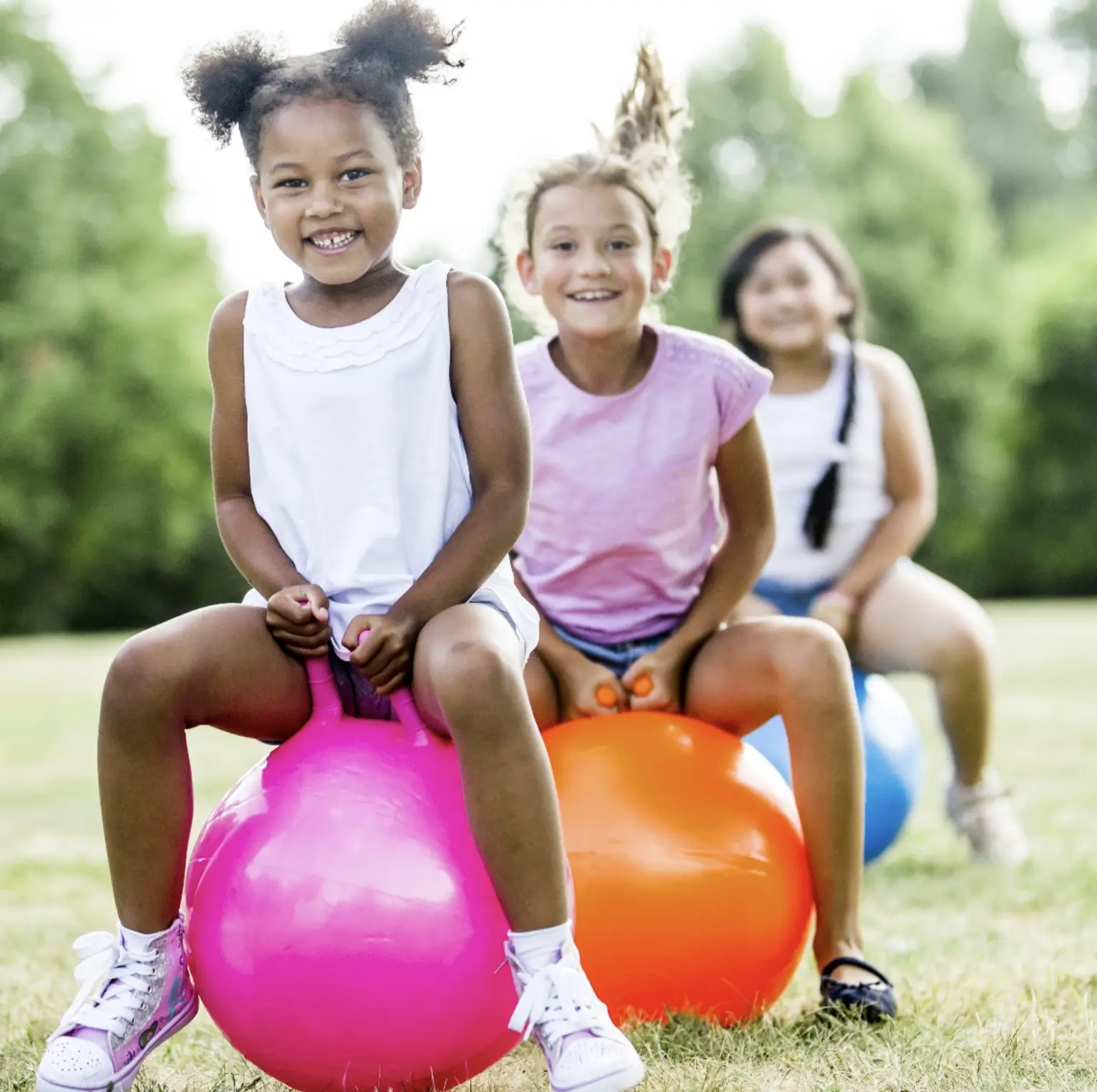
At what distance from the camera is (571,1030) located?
277cm

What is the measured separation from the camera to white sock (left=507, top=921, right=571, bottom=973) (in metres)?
2.82

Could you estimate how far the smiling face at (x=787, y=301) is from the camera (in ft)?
19.0

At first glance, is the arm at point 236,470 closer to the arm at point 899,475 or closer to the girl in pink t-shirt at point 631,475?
the girl in pink t-shirt at point 631,475

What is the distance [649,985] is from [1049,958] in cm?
132

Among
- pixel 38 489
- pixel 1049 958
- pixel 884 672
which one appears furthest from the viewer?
pixel 38 489

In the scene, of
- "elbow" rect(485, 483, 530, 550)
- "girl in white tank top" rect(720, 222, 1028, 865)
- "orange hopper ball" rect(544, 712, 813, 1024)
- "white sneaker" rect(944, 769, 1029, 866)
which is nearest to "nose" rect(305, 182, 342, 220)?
"elbow" rect(485, 483, 530, 550)

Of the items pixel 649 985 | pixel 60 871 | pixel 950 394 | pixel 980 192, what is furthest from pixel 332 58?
pixel 980 192

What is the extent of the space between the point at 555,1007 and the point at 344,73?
1.83 metres

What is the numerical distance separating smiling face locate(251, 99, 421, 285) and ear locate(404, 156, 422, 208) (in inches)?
3.2

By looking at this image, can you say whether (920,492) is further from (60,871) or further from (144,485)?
(144,485)

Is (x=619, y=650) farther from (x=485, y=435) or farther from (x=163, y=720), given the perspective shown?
(x=163, y=720)

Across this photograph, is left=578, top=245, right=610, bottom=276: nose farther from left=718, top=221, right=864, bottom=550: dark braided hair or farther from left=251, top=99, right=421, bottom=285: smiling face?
left=718, top=221, right=864, bottom=550: dark braided hair

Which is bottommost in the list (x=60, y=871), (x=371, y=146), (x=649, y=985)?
(x=60, y=871)

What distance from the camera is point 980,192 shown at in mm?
32531
